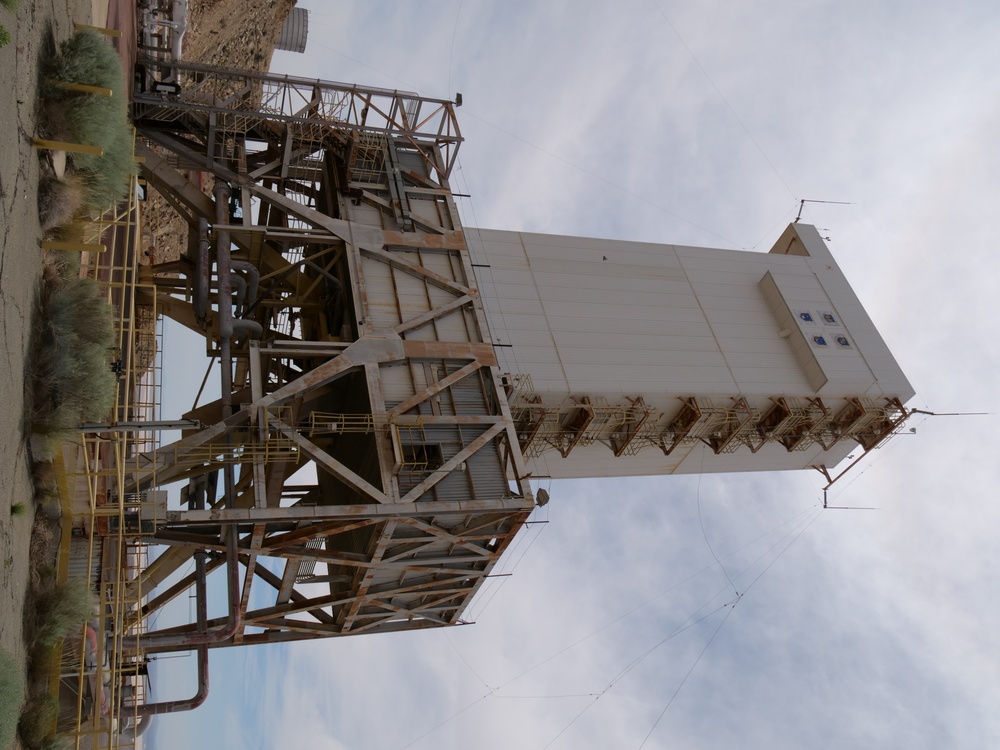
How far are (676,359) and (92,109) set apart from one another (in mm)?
17639

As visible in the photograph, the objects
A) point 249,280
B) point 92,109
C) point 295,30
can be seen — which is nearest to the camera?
point 92,109

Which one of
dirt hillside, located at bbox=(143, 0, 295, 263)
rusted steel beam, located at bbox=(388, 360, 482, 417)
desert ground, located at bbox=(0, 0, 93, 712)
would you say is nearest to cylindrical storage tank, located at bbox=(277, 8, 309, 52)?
dirt hillside, located at bbox=(143, 0, 295, 263)

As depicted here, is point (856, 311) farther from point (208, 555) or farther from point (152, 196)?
point (152, 196)

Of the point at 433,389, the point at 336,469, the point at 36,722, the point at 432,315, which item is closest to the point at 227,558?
the point at 336,469

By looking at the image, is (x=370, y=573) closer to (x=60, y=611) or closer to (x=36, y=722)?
(x=60, y=611)

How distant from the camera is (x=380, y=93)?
24.8 m

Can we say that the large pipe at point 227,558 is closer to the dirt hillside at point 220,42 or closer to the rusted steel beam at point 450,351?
the rusted steel beam at point 450,351

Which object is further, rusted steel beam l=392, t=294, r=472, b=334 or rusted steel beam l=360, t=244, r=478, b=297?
rusted steel beam l=360, t=244, r=478, b=297

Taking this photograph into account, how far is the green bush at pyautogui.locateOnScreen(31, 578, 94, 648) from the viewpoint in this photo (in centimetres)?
1323

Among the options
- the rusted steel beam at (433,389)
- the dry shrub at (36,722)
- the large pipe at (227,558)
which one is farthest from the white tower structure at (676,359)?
the dry shrub at (36,722)

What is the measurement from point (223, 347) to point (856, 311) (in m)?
22.2

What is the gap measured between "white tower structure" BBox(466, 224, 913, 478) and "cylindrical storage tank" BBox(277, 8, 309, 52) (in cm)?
2617

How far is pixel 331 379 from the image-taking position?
65.4ft

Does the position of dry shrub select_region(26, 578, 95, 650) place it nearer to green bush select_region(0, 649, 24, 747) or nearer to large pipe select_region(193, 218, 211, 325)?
green bush select_region(0, 649, 24, 747)
